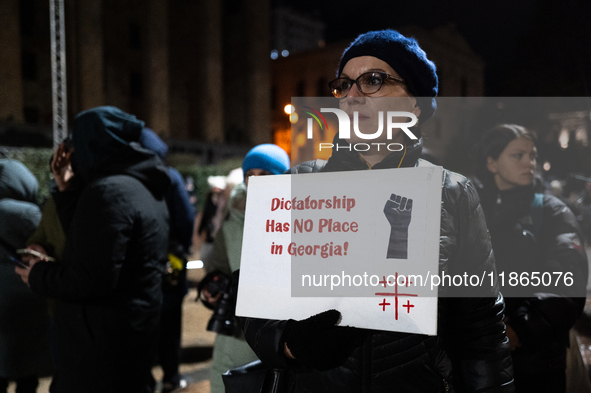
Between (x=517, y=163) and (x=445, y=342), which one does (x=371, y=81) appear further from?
(x=517, y=163)

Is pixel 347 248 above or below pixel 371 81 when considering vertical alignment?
below

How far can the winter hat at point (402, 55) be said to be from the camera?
127 cm

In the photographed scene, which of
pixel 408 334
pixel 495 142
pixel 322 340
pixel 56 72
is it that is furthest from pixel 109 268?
pixel 56 72

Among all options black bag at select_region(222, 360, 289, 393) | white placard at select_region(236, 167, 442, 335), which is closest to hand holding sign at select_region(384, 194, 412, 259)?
white placard at select_region(236, 167, 442, 335)

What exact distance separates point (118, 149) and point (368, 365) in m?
1.60

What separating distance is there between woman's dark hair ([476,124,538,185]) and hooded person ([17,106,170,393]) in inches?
70.1

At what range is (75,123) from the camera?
2.08 meters

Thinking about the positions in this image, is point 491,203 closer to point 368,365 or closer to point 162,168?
point 368,365

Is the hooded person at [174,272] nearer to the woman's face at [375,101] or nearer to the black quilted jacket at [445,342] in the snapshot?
the black quilted jacket at [445,342]

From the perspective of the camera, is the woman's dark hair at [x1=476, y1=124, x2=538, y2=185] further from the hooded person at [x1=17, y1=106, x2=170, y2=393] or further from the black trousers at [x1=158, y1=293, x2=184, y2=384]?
the black trousers at [x1=158, y1=293, x2=184, y2=384]

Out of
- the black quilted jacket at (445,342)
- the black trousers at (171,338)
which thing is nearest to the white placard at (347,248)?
the black quilted jacket at (445,342)

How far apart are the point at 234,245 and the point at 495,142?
5.01ft

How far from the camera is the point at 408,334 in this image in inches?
46.1

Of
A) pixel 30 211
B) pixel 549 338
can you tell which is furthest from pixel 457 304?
pixel 30 211
